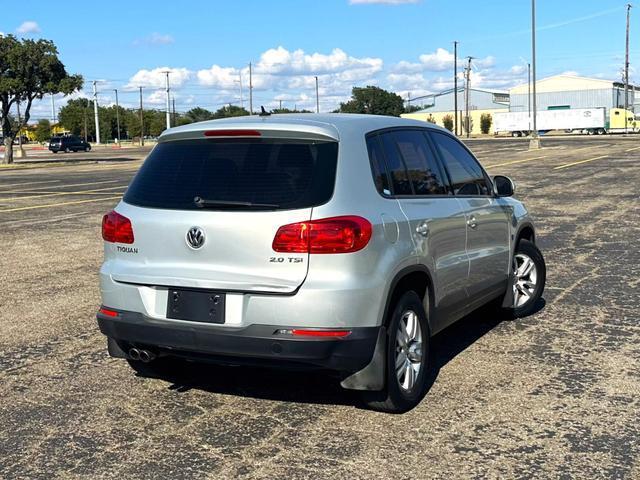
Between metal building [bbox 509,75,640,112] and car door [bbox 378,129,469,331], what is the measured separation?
375 ft

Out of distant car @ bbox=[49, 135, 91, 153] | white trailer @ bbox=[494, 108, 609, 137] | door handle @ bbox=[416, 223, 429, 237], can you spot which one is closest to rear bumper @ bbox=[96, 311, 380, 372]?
door handle @ bbox=[416, 223, 429, 237]

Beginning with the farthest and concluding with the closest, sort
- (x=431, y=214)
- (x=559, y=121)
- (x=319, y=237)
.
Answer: (x=559, y=121) < (x=431, y=214) < (x=319, y=237)

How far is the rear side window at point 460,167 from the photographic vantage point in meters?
5.34

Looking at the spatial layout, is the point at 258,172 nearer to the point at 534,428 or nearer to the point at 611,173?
the point at 534,428

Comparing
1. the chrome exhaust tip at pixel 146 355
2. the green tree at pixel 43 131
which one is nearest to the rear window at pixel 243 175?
the chrome exhaust tip at pixel 146 355

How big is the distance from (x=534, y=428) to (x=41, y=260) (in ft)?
25.4

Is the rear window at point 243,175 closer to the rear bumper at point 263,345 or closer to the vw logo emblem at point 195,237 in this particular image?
the vw logo emblem at point 195,237

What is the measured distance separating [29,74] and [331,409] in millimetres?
42041

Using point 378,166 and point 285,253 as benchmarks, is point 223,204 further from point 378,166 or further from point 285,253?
point 378,166

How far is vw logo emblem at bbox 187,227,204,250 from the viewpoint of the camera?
4.11 m

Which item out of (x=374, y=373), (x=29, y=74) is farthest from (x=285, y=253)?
(x=29, y=74)

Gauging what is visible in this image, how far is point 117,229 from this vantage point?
4.50 meters

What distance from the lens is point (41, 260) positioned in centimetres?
1010

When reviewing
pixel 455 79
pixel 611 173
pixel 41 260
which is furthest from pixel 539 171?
pixel 455 79
